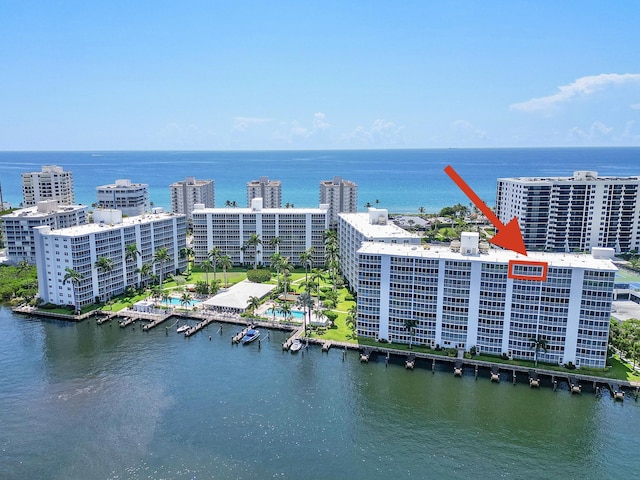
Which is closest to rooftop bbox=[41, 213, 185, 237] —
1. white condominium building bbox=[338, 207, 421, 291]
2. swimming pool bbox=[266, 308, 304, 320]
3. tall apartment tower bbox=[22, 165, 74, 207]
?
swimming pool bbox=[266, 308, 304, 320]

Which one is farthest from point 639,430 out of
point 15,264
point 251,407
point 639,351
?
point 15,264

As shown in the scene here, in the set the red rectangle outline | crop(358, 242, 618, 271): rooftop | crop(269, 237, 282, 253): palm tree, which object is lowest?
crop(269, 237, 282, 253): palm tree

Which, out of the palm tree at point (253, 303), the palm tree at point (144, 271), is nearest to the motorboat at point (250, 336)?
the palm tree at point (253, 303)

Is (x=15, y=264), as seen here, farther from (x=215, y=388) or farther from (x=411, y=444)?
(x=411, y=444)

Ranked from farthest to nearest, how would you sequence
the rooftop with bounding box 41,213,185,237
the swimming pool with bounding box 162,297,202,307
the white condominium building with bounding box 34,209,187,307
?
the swimming pool with bounding box 162,297,202,307
the rooftop with bounding box 41,213,185,237
the white condominium building with bounding box 34,209,187,307

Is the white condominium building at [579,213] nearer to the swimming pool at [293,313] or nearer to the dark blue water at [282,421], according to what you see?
the swimming pool at [293,313]

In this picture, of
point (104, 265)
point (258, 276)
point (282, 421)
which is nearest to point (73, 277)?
point (104, 265)

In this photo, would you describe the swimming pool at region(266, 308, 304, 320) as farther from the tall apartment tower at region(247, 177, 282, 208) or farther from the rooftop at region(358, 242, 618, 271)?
the tall apartment tower at region(247, 177, 282, 208)
